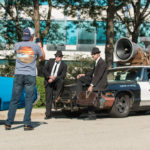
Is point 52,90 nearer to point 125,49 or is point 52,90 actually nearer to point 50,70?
point 50,70

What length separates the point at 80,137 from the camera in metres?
6.54

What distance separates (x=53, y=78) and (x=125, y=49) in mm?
→ 4242

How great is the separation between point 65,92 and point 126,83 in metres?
1.72

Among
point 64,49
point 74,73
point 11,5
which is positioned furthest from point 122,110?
point 64,49

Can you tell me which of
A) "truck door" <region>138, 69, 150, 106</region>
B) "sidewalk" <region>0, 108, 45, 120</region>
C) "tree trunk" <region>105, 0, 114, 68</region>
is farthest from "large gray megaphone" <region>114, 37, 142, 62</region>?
"sidewalk" <region>0, 108, 45, 120</region>

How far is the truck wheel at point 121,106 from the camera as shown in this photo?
9.92 meters

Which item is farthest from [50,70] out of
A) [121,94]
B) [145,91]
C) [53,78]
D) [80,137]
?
[80,137]

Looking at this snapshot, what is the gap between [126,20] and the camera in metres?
20.5

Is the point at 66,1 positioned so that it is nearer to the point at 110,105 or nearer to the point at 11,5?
the point at 11,5

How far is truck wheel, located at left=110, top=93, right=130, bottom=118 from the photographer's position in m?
9.92

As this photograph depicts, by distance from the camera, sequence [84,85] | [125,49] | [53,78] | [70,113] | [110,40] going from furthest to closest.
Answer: [110,40] → [125,49] → [70,113] → [84,85] → [53,78]

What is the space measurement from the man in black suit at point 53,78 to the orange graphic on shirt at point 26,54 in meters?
2.44

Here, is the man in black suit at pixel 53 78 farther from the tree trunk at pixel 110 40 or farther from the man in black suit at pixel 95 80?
the tree trunk at pixel 110 40

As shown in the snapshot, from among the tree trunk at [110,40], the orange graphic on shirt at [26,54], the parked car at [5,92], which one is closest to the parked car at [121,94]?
the parked car at [5,92]
